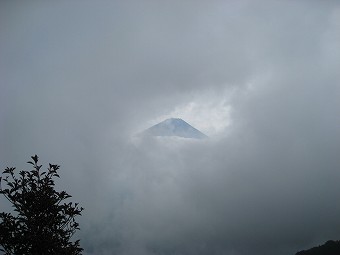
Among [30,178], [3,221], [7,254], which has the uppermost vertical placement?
[30,178]

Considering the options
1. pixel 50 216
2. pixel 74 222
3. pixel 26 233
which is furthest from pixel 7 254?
pixel 74 222

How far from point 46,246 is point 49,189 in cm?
226

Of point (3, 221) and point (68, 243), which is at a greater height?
point (3, 221)

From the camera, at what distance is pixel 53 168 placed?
12.1m

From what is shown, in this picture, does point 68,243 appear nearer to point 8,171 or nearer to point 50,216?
point 50,216

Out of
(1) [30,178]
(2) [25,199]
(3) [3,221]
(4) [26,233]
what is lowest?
(4) [26,233]

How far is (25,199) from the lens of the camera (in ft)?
34.9

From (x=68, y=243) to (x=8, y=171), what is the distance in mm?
4052

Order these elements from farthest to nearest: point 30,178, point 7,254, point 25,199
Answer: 1. point 30,178
2. point 25,199
3. point 7,254

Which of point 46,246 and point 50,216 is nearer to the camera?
point 46,246

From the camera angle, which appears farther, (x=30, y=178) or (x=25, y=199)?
(x=30, y=178)

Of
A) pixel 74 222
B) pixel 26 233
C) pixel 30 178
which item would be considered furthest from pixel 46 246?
pixel 30 178

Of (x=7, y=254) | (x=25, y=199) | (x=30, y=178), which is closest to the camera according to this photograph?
(x=7, y=254)

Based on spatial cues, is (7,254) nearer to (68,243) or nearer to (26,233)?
(26,233)
